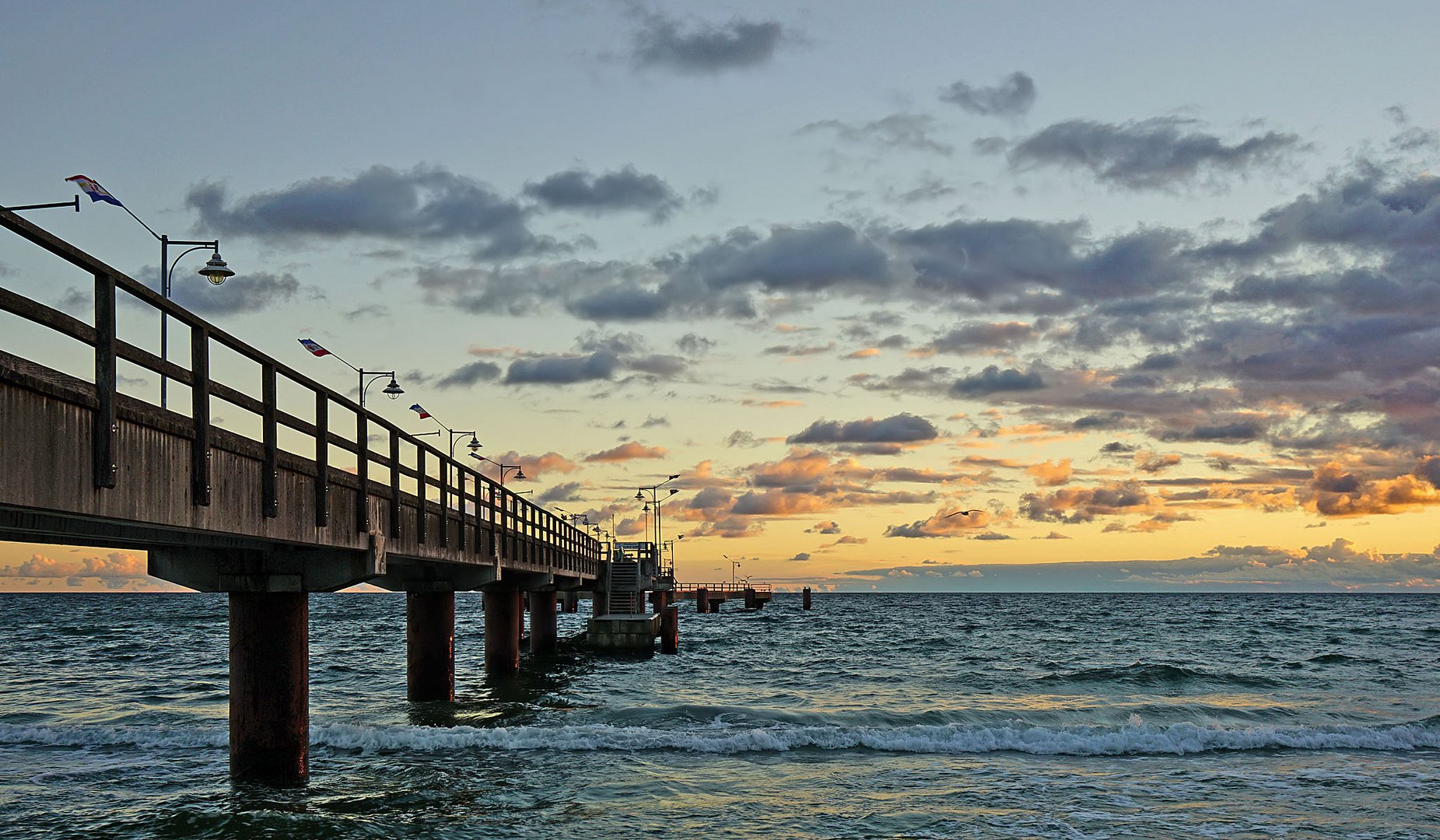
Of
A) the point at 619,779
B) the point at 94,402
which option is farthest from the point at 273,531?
the point at 619,779

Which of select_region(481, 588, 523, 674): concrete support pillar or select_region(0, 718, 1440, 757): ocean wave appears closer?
select_region(0, 718, 1440, 757): ocean wave

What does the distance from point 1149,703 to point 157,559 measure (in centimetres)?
2998

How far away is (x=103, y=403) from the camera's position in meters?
9.36

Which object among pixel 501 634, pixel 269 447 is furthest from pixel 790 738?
pixel 501 634

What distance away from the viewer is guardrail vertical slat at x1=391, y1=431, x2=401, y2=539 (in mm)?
19312

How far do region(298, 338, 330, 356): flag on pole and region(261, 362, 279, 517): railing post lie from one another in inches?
274

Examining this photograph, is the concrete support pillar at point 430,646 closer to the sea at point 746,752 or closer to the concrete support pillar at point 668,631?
the sea at point 746,752

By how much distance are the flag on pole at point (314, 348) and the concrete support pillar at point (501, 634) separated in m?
21.0

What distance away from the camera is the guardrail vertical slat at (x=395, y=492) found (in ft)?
63.4

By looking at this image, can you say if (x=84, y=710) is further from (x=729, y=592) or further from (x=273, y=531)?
(x=729, y=592)

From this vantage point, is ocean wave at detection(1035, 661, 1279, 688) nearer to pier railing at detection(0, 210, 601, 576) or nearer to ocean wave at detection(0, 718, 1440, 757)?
ocean wave at detection(0, 718, 1440, 757)

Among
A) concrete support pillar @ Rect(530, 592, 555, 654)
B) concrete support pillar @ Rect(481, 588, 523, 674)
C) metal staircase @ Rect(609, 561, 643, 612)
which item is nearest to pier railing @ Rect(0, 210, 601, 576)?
concrete support pillar @ Rect(481, 588, 523, 674)

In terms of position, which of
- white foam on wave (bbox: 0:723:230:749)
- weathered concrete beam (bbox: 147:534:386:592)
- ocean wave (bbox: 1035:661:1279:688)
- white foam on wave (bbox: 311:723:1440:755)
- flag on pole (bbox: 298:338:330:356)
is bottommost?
ocean wave (bbox: 1035:661:1279:688)

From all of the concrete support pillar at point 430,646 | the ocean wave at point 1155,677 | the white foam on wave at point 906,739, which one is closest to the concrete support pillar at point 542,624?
the ocean wave at point 1155,677
